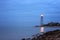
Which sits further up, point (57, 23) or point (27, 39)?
point (57, 23)

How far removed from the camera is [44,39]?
633 cm

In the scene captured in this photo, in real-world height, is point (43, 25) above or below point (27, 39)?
above

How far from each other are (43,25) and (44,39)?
5.35ft

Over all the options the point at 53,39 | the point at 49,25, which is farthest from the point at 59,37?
the point at 49,25

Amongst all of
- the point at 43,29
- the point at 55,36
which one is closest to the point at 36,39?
A: the point at 43,29

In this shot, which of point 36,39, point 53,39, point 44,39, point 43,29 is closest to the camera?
point 53,39

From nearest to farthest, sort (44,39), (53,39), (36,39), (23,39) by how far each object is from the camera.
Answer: (53,39), (44,39), (36,39), (23,39)

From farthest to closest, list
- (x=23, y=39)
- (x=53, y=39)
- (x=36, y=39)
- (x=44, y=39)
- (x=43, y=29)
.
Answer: (x=23, y=39), (x=43, y=29), (x=36, y=39), (x=44, y=39), (x=53, y=39)

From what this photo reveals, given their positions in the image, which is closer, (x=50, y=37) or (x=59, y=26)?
(x=50, y=37)

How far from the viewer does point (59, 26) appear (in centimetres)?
774

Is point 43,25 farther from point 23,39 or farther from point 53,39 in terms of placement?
point 53,39

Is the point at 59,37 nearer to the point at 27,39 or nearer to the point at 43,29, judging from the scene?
the point at 43,29

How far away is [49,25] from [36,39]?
0.98 meters

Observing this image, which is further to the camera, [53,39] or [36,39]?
[36,39]
